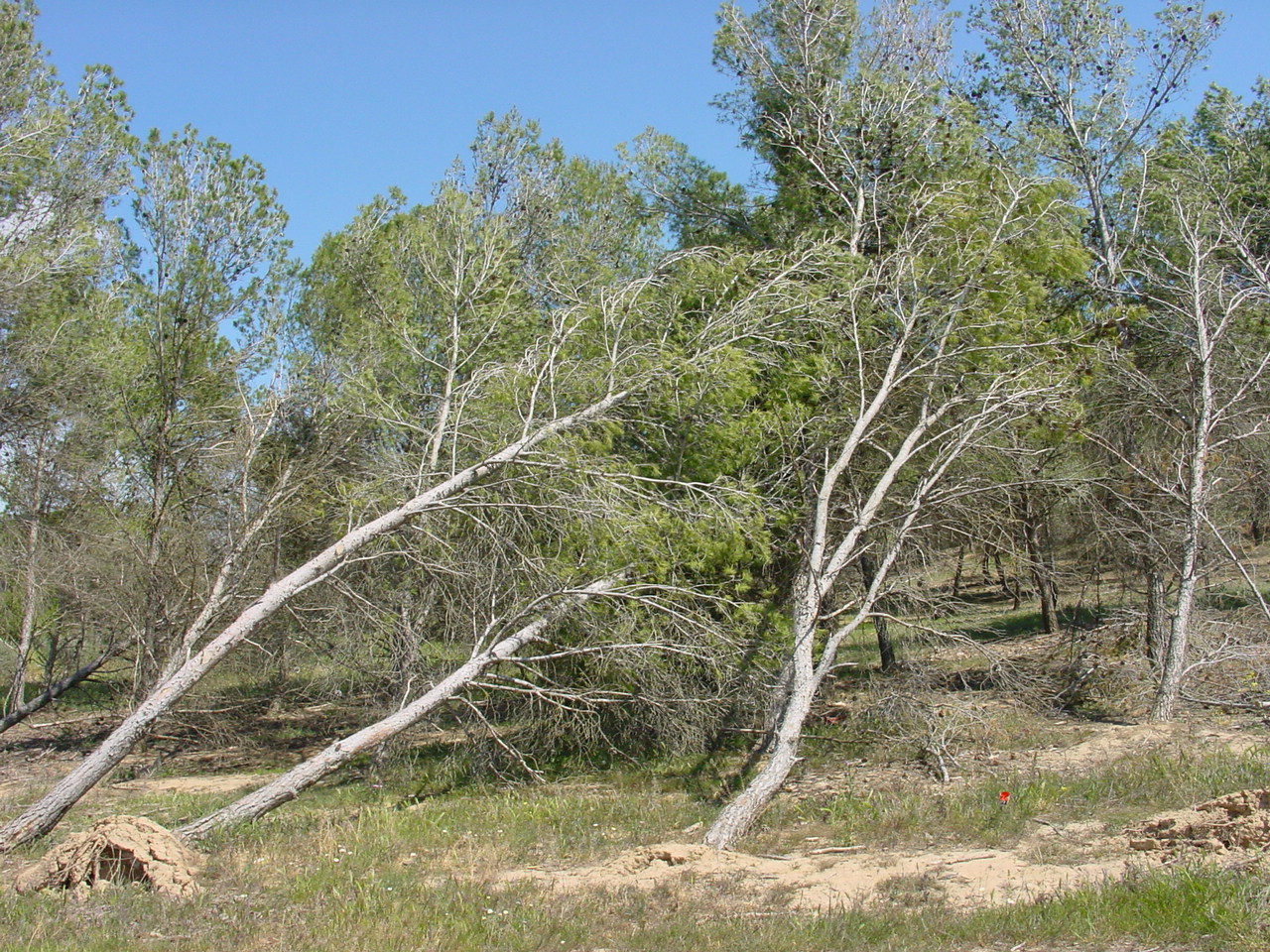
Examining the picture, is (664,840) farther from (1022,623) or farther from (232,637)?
(1022,623)

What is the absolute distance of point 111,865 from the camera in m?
7.50

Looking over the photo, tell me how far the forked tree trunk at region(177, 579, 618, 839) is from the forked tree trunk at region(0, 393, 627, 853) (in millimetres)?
1083

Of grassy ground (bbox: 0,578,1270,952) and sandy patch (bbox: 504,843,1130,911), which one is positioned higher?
grassy ground (bbox: 0,578,1270,952)

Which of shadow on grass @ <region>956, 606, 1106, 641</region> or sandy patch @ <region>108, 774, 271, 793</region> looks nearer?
sandy patch @ <region>108, 774, 271, 793</region>

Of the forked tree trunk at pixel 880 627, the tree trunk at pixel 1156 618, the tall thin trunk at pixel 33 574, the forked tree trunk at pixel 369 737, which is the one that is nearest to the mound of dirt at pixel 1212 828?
the tree trunk at pixel 1156 618

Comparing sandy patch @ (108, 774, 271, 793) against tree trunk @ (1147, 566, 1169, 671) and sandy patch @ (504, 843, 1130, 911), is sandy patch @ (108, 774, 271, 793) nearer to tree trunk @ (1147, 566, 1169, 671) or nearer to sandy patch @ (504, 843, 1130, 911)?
sandy patch @ (504, 843, 1130, 911)

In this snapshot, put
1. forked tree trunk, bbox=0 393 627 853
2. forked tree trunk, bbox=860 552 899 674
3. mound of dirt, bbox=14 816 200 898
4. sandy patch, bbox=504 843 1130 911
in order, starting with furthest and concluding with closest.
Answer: forked tree trunk, bbox=860 552 899 674 → forked tree trunk, bbox=0 393 627 853 → mound of dirt, bbox=14 816 200 898 → sandy patch, bbox=504 843 1130 911

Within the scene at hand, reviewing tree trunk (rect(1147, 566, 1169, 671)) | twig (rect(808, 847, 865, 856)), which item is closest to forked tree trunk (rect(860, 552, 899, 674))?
tree trunk (rect(1147, 566, 1169, 671))

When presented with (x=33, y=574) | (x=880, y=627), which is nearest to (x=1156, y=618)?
(x=880, y=627)

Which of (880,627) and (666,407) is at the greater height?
(666,407)

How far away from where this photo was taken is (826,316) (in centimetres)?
1251

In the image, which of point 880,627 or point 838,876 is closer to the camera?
point 838,876

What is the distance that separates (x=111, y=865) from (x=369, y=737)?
283 centimetres

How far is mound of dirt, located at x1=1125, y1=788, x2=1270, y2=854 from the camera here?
6.70m
